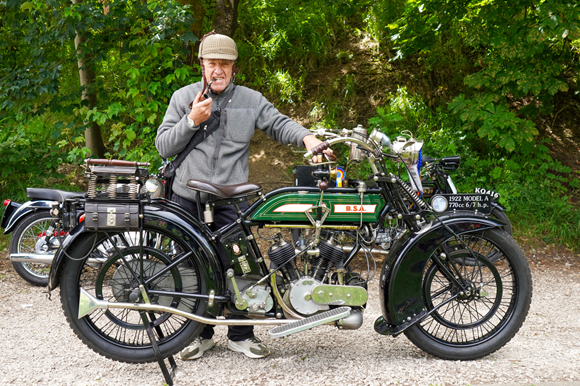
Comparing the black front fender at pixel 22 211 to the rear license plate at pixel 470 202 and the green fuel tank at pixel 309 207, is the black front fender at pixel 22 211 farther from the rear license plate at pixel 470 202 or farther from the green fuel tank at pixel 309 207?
the rear license plate at pixel 470 202

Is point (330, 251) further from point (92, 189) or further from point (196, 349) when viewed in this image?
point (92, 189)

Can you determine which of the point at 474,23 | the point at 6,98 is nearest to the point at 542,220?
the point at 474,23

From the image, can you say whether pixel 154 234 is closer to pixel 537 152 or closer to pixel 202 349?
pixel 202 349

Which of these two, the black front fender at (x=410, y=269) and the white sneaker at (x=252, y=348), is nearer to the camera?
the black front fender at (x=410, y=269)

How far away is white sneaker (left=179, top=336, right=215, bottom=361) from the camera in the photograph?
3424 millimetres

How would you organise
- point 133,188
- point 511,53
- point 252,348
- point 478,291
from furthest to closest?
point 511,53, point 252,348, point 478,291, point 133,188

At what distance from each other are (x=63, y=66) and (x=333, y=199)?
444 cm

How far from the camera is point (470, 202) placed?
17.9 ft

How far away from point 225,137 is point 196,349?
1381 mm

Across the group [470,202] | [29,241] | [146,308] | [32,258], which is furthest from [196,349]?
[470,202]

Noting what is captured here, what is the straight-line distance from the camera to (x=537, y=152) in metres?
7.01

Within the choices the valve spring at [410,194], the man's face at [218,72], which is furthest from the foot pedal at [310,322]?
the man's face at [218,72]

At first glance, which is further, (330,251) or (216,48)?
(216,48)

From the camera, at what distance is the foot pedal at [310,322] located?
3082 mm
